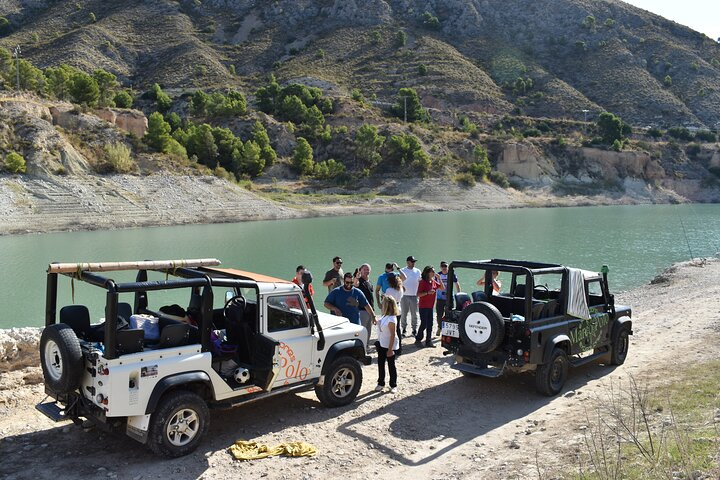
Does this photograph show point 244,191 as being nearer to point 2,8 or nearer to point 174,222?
point 174,222

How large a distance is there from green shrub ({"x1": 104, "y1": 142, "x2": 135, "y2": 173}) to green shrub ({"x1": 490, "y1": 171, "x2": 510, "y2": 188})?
180 ft

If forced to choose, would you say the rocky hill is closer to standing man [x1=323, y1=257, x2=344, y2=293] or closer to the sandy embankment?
the sandy embankment

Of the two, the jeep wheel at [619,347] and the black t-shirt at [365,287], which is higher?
the black t-shirt at [365,287]

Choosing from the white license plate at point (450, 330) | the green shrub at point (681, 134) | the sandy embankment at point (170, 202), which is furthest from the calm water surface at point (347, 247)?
the green shrub at point (681, 134)

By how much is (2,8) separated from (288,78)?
251 ft

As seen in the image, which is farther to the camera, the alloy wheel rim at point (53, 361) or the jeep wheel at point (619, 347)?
the jeep wheel at point (619, 347)

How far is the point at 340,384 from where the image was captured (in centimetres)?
833

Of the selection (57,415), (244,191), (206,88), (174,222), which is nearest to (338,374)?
(57,415)

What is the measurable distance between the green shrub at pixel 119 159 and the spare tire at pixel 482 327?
5617 centimetres

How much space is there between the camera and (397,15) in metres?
159

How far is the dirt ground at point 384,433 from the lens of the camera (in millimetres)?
6273

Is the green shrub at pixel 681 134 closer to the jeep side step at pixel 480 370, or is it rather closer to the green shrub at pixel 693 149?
the green shrub at pixel 693 149

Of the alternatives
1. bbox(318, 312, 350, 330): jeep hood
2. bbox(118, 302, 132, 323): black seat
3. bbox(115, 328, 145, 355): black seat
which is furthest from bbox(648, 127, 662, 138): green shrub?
bbox(115, 328, 145, 355): black seat

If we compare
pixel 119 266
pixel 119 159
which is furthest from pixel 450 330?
pixel 119 159
